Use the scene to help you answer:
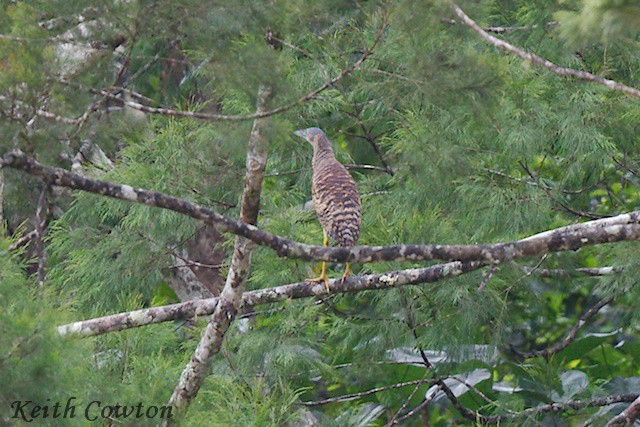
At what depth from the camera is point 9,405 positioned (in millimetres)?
2891

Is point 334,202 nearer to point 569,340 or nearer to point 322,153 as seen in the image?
point 322,153

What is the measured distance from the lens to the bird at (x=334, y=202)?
4.84 meters

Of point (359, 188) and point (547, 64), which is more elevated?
point (547, 64)

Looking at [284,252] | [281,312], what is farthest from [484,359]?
[284,252]

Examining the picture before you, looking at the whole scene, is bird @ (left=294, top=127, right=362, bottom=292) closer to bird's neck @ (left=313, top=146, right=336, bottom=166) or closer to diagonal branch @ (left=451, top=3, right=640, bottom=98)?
bird's neck @ (left=313, top=146, right=336, bottom=166)

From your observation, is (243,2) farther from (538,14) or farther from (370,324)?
(538,14)

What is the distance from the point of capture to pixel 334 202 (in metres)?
5.14

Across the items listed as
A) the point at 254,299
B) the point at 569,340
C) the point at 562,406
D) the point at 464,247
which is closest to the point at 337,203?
the point at 254,299

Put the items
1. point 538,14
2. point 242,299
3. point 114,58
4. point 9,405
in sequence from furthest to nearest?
1. point 538,14
2. point 242,299
3. point 114,58
4. point 9,405

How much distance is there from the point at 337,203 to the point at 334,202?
0.10 ft

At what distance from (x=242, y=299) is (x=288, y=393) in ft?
1.66

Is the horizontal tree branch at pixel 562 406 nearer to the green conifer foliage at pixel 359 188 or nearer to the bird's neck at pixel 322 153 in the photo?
the green conifer foliage at pixel 359 188

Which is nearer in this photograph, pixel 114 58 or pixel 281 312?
pixel 114 58

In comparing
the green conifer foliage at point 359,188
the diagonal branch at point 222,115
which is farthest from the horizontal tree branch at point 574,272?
the diagonal branch at point 222,115
